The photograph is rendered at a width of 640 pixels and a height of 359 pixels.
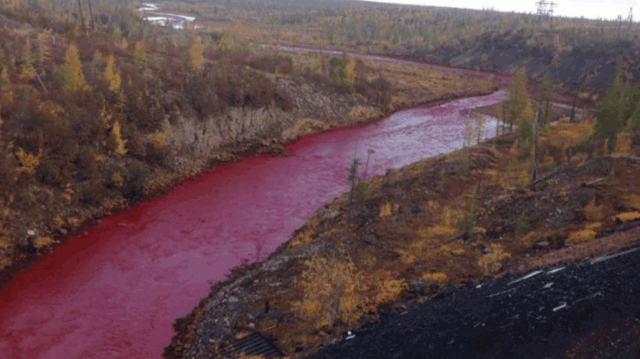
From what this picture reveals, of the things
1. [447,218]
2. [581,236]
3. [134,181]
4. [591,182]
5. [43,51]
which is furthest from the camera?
[43,51]

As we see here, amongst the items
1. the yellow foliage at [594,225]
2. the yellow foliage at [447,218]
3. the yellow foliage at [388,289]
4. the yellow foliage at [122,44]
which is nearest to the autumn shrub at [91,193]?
the yellow foliage at [388,289]

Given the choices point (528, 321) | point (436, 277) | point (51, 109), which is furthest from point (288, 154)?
point (528, 321)

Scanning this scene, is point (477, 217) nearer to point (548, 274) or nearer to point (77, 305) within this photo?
point (548, 274)

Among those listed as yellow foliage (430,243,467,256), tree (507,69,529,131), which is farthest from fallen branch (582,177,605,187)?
tree (507,69,529,131)

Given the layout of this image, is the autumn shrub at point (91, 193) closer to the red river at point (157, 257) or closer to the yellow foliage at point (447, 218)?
the red river at point (157, 257)

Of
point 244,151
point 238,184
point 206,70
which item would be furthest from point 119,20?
point 238,184

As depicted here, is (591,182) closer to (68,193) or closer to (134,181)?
(134,181)
